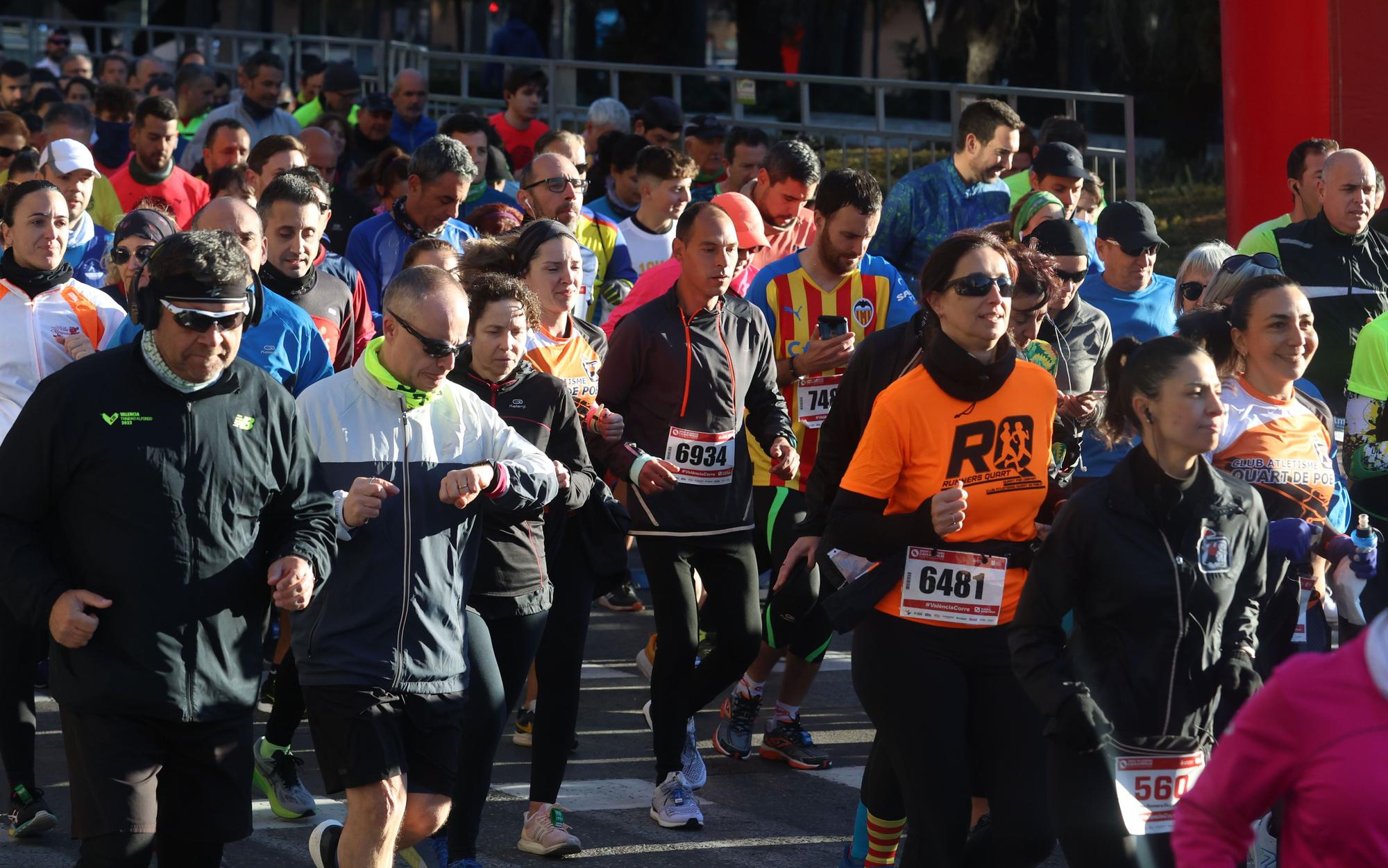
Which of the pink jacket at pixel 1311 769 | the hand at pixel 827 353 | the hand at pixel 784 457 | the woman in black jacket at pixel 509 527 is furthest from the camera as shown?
A: the hand at pixel 827 353

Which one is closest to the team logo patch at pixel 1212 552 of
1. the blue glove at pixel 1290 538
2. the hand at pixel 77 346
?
the blue glove at pixel 1290 538

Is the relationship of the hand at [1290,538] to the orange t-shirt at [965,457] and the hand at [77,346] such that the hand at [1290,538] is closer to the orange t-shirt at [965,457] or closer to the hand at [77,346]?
the orange t-shirt at [965,457]

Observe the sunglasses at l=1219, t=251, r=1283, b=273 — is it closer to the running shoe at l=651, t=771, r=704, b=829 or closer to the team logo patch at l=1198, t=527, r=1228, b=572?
the team logo patch at l=1198, t=527, r=1228, b=572

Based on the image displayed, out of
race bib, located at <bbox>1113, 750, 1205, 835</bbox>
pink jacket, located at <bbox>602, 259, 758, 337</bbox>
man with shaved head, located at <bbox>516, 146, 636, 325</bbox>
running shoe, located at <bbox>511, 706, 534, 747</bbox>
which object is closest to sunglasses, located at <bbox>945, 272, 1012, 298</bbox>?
race bib, located at <bbox>1113, 750, 1205, 835</bbox>

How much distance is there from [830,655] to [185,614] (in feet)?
16.2

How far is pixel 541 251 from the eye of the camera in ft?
20.9

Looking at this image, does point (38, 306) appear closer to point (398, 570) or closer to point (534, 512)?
point (534, 512)

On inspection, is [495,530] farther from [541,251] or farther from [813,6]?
[813,6]

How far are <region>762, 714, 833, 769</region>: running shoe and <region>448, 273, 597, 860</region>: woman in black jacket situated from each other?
1428mm

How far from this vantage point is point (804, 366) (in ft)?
23.0

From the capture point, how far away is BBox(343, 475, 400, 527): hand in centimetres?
466

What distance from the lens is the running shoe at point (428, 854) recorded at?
5.46 meters

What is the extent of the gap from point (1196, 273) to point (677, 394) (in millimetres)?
2556

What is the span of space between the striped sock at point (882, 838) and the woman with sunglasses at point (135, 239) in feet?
10.9
